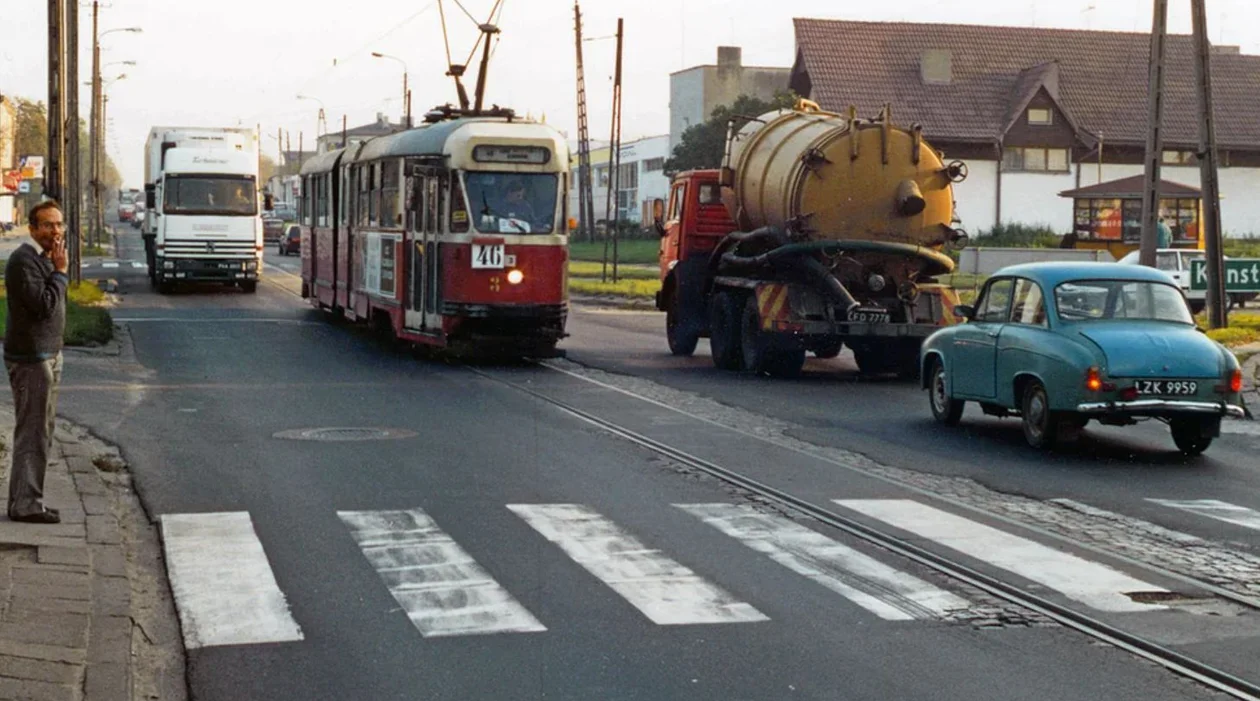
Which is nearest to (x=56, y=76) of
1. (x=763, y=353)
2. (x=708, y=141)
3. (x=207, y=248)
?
(x=207, y=248)

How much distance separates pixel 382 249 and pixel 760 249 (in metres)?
5.18

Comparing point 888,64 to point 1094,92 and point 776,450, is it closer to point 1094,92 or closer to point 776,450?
point 1094,92

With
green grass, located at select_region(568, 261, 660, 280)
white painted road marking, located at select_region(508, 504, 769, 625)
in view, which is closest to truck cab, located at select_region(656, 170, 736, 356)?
white painted road marking, located at select_region(508, 504, 769, 625)

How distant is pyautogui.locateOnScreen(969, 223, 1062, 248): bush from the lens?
67125mm

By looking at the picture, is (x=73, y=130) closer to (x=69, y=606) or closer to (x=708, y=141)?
(x=69, y=606)

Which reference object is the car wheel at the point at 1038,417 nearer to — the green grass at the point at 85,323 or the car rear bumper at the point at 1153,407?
the car rear bumper at the point at 1153,407

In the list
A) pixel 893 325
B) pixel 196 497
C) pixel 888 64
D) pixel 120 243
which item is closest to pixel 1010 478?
pixel 196 497

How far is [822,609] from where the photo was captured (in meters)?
8.09

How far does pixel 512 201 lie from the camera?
2216 centimetres

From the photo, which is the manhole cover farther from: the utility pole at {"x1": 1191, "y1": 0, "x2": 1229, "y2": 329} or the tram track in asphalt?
the utility pole at {"x1": 1191, "y1": 0, "x2": 1229, "y2": 329}

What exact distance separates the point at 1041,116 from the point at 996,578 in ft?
213

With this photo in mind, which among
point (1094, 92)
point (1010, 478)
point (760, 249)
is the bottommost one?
point (1010, 478)

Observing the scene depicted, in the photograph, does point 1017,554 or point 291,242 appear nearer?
point 1017,554

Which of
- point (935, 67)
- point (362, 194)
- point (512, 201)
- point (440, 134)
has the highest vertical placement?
point (935, 67)
